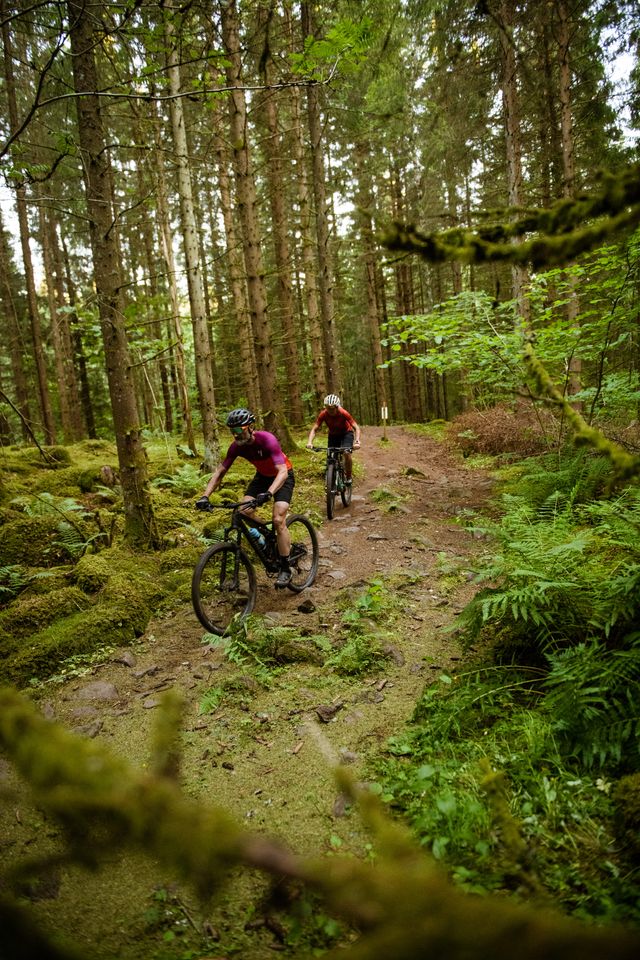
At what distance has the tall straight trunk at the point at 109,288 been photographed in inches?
230

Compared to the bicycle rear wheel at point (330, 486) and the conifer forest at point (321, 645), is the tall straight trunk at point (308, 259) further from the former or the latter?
the bicycle rear wheel at point (330, 486)

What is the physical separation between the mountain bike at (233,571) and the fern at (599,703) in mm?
3706

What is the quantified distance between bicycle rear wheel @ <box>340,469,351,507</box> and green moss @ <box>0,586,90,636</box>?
5613mm

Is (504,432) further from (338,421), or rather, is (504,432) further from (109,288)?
(109,288)

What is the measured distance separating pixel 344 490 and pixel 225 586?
15.8 feet

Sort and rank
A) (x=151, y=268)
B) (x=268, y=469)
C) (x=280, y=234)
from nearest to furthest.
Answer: (x=268, y=469)
(x=280, y=234)
(x=151, y=268)

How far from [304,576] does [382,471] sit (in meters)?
6.79

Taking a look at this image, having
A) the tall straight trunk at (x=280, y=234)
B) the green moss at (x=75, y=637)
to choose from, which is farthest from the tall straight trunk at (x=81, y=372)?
the green moss at (x=75, y=637)

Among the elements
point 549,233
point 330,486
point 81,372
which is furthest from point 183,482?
point 81,372

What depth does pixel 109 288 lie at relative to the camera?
6.45m

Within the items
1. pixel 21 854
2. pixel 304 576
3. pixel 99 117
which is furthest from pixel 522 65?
pixel 21 854

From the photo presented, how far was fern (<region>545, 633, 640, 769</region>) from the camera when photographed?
8.66ft

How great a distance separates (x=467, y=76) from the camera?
14.8 m

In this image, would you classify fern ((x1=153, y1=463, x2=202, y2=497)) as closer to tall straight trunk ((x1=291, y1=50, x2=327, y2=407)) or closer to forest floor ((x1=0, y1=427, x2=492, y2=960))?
forest floor ((x1=0, y1=427, x2=492, y2=960))
